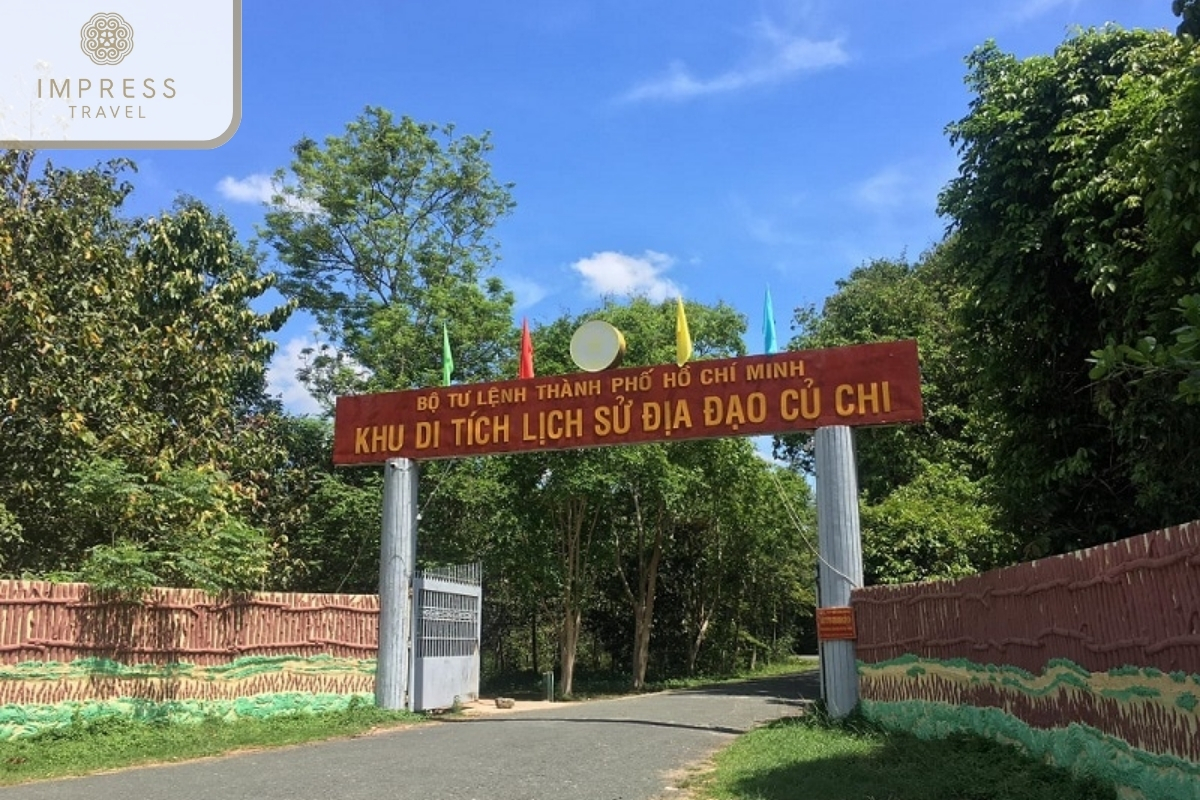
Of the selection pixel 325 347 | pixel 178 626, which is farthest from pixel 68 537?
pixel 325 347

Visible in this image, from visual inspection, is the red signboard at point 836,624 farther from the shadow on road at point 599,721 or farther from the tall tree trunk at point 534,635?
the tall tree trunk at point 534,635

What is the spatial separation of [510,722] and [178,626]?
4553 millimetres

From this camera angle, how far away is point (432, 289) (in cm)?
2528

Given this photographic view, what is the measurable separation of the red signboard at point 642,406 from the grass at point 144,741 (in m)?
4.11

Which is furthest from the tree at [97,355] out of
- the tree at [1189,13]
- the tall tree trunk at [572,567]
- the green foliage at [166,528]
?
the tree at [1189,13]

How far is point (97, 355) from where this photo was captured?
606 inches

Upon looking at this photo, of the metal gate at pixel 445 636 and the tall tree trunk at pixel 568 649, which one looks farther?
the tall tree trunk at pixel 568 649

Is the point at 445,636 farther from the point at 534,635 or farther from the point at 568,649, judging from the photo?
the point at 534,635

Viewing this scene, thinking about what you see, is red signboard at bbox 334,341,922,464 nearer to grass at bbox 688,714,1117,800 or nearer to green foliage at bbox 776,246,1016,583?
green foliage at bbox 776,246,1016,583

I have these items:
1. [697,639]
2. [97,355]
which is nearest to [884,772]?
[97,355]

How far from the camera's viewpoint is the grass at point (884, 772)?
664cm

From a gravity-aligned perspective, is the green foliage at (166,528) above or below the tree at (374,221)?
below

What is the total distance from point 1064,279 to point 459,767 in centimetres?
886

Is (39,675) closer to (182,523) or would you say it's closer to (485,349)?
(182,523)
